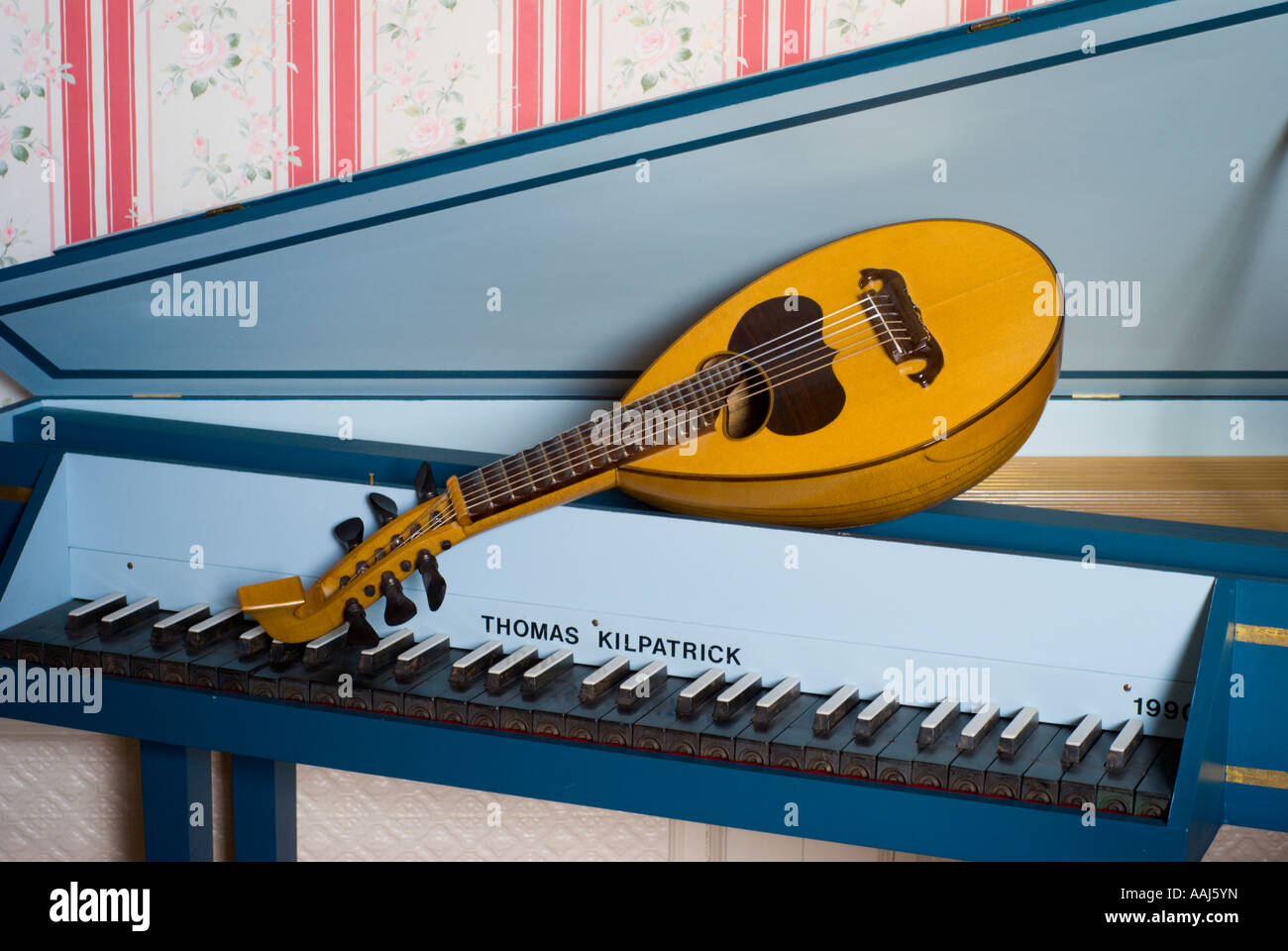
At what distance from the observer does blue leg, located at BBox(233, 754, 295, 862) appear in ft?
7.57

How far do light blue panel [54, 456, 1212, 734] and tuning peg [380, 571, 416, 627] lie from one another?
71mm

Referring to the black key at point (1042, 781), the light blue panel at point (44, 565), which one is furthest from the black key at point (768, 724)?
the light blue panel at point (44, 565)

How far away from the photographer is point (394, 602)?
1705 mm

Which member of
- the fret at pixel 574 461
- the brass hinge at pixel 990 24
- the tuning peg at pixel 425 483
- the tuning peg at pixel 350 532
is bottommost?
the tuning peg at pixel 350 532

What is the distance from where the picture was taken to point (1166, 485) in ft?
6.60

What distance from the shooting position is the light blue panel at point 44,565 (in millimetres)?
1881

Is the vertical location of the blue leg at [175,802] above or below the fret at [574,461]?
below

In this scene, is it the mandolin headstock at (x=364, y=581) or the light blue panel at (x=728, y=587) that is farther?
the mandolin headstock at (x=364, y=581)

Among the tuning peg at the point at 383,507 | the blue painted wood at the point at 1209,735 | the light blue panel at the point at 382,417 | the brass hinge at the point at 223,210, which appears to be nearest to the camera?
the blue painted wood at the point at 1209,735

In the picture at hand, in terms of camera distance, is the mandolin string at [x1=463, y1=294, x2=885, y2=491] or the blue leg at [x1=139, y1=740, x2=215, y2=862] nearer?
the mandolin string at [x1=463, y1=294, x2=885, y2=491]

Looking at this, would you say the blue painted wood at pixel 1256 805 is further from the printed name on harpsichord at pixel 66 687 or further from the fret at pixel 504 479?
the printed name on harpsichord at pixel 66 687

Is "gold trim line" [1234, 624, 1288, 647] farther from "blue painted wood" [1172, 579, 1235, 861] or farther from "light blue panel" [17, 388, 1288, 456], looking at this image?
"light blue panel" [17, 388, 1288, 456]

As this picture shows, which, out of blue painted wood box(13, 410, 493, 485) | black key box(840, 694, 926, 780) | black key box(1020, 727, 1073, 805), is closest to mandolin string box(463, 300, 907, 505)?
blue painted wood box(13, 410, 493, 485)

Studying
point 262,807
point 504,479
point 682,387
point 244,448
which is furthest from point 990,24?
point 262,807
